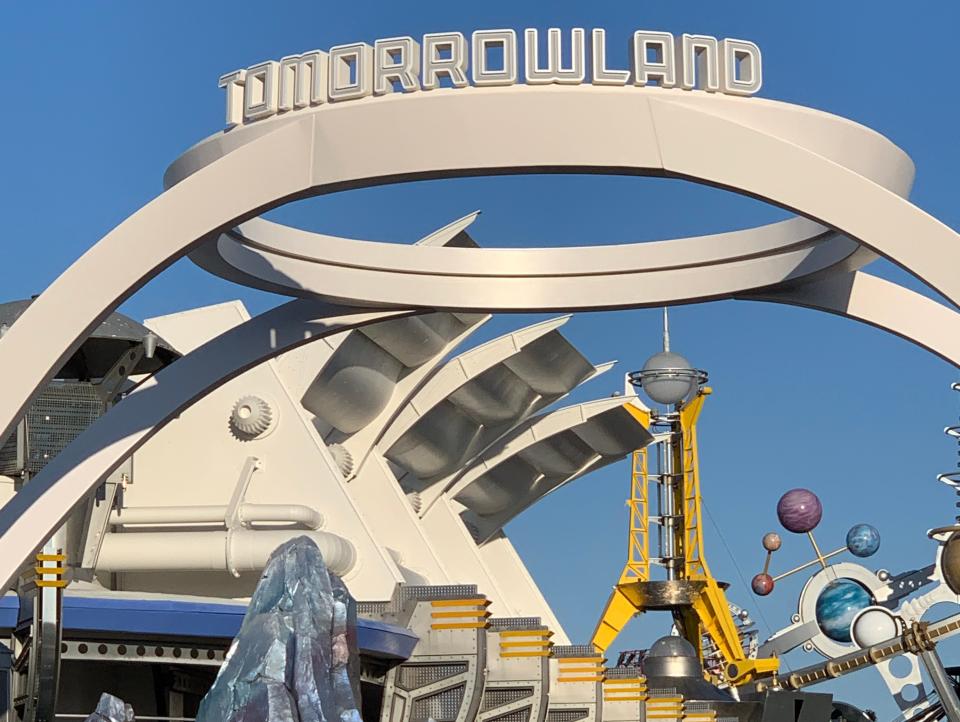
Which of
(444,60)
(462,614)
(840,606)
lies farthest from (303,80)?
(840,606)

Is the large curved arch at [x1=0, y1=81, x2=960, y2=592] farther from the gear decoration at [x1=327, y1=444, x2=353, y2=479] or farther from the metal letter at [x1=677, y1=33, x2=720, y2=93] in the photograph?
the gear decoration at [x1=327, y1=444, x2=353, y2=479]

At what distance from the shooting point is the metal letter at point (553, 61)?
46.9 ft

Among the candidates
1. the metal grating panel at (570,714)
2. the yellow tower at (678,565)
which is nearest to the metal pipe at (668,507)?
the yellow tower at (678,565)

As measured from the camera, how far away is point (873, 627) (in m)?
40.1

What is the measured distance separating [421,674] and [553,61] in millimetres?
12583

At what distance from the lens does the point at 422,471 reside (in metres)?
38.5

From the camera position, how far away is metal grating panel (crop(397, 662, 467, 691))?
2475 centimetres

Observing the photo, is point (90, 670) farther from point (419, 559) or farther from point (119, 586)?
point (419, 559)

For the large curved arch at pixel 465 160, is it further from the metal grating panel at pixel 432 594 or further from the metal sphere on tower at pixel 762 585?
the metal sphere on tower at pixel 762 585

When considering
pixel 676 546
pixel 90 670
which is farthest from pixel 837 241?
pixel 676 546

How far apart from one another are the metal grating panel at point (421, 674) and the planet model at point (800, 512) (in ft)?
88.5

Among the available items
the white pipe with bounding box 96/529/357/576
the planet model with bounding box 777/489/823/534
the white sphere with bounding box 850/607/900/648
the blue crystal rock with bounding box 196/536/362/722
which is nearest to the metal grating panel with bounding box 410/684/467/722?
the white pipe with bounding box 96/529/357/576

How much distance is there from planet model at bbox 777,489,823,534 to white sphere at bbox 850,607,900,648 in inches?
383

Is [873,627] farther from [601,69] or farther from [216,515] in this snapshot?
[601,69]
